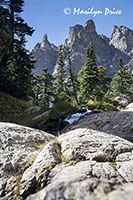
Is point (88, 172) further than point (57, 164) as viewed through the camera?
No

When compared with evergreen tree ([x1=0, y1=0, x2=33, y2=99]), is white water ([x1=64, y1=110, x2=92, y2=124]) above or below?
below

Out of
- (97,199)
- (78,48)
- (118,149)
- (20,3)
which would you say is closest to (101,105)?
(118,149)

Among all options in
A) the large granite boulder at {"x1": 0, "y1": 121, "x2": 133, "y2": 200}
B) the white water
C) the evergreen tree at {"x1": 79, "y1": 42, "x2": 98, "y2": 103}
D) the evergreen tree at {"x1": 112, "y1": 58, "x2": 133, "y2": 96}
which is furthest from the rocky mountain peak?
the large granite boulder at {"x1": 0, "y1": 121, "x2": 133, "y2": 200}

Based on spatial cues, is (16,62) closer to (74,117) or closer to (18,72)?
(18,72)

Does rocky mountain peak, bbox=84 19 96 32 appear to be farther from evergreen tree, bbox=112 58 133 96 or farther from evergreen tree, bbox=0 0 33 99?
evergreen tree, bbox=0 0 33 99

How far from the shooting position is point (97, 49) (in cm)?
18762

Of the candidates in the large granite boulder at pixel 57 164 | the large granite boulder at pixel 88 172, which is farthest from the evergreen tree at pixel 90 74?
the large granite boulder at pixel 57 164

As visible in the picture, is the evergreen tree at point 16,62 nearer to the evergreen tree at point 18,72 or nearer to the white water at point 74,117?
the evergreen tree at point 18,72

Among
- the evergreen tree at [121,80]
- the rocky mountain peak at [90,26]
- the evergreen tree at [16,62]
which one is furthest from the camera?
the rocky mountain peak at [90,26]

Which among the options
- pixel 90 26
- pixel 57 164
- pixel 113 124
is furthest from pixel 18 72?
pixel 90 26

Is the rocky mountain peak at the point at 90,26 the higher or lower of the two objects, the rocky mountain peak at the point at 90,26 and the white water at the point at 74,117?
the higher

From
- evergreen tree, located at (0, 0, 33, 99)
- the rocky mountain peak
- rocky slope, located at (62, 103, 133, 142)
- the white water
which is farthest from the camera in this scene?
the rocky mountain peak

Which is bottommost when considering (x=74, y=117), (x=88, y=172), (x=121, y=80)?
(x=88, y=172)

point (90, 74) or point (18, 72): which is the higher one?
point (18, 72)
